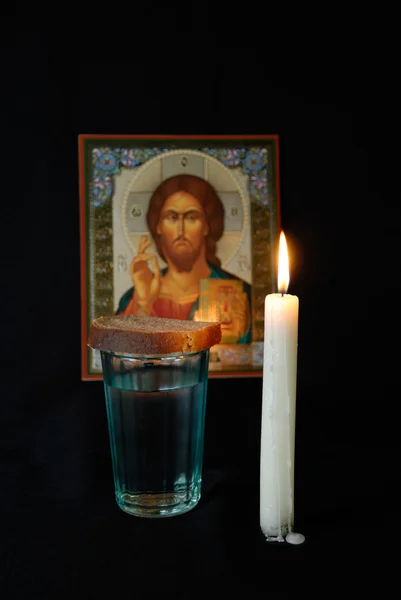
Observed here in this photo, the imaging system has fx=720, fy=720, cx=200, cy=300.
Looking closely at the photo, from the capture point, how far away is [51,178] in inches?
49.2

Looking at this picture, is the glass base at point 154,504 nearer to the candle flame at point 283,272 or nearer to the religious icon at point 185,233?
the candle flame at point 283,272

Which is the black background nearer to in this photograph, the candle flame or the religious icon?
the religious icon

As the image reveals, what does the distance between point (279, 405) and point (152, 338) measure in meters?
0.14

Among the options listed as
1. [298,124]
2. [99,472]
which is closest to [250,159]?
[298,124]

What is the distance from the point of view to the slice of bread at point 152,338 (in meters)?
0.73

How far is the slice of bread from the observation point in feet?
2.40

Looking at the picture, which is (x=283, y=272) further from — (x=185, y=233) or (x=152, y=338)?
(x=185, y=233)

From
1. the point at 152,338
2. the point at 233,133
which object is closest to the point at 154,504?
the point at 152,338

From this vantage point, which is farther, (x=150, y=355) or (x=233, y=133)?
(x=233, y=133)

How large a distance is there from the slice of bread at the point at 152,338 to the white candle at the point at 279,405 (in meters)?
0.09

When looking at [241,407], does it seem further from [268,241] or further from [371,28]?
[371,28]

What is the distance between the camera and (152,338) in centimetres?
73

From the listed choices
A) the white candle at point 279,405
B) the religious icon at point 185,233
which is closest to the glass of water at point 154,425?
the white candle at point 279,405

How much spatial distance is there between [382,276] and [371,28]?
441 mm
